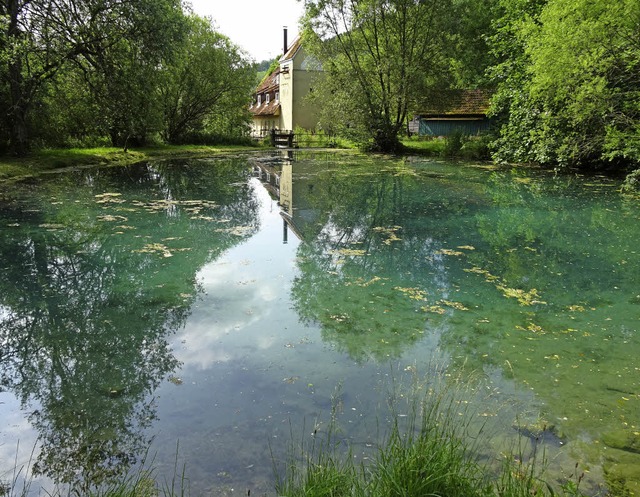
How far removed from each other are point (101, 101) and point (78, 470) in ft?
58.1

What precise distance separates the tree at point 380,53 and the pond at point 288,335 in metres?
17.8

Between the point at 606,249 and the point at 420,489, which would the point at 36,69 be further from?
the point at 420,489

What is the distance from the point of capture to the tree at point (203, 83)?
3291 cm

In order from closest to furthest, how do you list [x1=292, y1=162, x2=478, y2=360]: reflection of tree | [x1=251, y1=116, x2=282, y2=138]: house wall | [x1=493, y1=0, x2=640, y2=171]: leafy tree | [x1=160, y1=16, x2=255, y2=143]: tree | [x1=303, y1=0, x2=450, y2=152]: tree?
1. [x1=292, y1=162, x2=478, y2=360]: reflection of tree
2. [x1=493, y1=0, x2=640, y2=171]: leafy tree
3. [x1=303, y1=0, x2=450, y2=152]: tree
4. [x1=160, y1=16, x2=255, y2=143]: tree
5. [x1=251, y1=116, x2=282, y2=138]: house wall

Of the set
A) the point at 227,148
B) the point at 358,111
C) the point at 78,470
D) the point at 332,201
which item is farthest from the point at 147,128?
the point at 78,470

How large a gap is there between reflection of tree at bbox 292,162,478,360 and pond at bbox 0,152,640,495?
45mm

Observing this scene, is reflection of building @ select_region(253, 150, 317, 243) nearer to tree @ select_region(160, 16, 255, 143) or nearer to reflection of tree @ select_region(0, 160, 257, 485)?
reflection of tree @ select_region(0, 160, 257, 485)

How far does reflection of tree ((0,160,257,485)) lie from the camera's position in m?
3.70

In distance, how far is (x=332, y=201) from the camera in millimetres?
14102

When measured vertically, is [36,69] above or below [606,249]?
above

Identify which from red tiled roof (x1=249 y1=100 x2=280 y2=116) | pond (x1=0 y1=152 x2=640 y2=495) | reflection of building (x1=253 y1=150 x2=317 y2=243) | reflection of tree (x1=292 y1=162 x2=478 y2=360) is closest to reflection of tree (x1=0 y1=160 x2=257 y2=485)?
pond (x1=0 y1=152 x2=640 y2=495)

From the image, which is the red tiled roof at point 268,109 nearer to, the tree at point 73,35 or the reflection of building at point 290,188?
the reflection of building at point 290,188

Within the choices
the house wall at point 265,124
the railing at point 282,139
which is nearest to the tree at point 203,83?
the railing at point 282,139

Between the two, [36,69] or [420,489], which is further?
[36,69]
